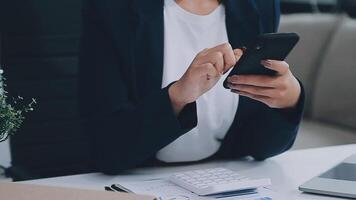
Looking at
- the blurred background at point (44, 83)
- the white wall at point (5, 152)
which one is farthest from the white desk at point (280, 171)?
the white wall at point (5, 152)

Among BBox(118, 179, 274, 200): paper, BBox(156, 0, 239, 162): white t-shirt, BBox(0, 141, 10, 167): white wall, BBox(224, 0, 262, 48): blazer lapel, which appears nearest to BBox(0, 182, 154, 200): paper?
BBox(118, 179, 274, 200): paper

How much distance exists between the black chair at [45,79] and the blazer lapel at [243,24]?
567 mm

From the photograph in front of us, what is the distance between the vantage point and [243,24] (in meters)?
1.32

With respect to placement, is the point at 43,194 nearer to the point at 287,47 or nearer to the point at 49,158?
the point at 287,47

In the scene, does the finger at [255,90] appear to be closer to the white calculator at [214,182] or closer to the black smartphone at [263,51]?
the black smartphone at [263,51]

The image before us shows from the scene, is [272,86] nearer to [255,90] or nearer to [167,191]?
[255,90]

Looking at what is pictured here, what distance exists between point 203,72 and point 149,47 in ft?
0.82

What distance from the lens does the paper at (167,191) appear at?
97cm

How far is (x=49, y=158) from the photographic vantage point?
69.8 inches

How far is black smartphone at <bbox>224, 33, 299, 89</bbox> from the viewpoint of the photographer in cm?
98

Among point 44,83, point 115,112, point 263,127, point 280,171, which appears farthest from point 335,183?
point 44,83

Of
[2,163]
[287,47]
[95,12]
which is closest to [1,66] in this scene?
[2,163]

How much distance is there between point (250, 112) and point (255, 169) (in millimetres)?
156

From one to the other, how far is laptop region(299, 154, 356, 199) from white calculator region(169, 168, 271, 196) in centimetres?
7
